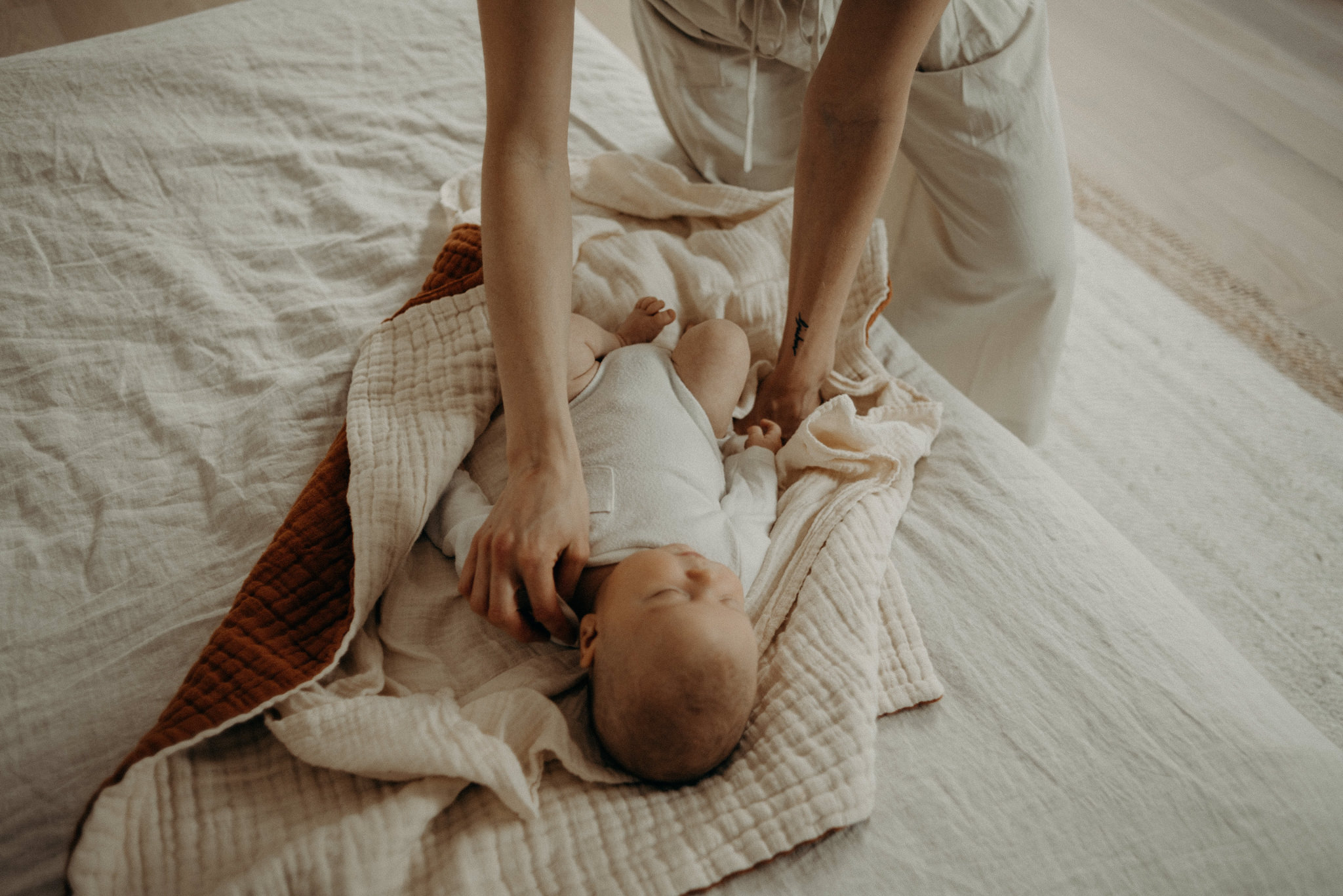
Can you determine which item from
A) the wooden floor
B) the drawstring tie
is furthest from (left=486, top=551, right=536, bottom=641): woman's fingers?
the wooden floor

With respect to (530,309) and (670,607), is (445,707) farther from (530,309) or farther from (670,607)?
(530,309)

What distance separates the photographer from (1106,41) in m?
2.46

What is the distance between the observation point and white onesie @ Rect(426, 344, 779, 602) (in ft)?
2.86

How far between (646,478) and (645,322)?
0.27 meters

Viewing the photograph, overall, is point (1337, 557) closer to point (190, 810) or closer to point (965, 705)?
point (965, 705)

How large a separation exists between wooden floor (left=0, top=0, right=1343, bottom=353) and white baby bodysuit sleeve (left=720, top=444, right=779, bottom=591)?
151 centimetres

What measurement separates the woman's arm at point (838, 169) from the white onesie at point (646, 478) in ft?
0.46

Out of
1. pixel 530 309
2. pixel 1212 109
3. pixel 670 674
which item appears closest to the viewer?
pixel 670 674

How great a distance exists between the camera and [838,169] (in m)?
1.01

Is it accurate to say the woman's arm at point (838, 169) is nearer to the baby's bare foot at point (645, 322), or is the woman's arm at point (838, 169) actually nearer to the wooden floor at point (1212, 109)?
the baby's bare foot at point (645, 322)

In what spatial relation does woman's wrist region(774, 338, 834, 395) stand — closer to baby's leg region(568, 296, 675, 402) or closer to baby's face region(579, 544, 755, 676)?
baby's leg region(568, 296, 675, 402)

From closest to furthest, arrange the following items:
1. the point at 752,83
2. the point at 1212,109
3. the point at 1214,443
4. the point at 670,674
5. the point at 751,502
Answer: the point at 670,674 < the point at 751,502 < the point at 752,83 < the point at 1214,443 < the point at 1212,109

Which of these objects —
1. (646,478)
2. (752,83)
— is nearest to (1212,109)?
(752,83)

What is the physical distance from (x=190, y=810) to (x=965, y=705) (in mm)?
702
